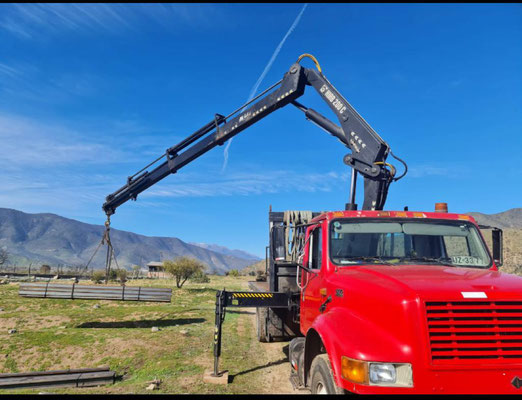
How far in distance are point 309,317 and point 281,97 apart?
7.46 m

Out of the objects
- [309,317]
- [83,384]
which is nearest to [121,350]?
[83,384]

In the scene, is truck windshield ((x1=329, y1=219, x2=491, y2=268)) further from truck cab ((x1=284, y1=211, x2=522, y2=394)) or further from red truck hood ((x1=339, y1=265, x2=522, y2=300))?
red truck hood ((x1=339, y1=265, x2=522, y2=300))

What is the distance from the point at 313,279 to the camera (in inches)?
209

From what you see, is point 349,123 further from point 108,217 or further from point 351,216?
point 108,217

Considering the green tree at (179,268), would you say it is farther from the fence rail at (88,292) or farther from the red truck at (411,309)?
the red truck at (411,309)

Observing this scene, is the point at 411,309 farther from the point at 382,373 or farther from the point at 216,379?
the point at 216,379

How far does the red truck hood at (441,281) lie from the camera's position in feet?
10.7

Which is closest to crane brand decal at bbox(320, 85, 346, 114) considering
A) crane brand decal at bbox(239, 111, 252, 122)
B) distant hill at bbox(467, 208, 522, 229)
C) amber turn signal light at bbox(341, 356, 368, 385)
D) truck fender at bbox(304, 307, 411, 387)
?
crane brand decal at bbox(239, 111, 252, 122)

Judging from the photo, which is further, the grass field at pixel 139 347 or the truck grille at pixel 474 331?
the grass field at pixel 139 347

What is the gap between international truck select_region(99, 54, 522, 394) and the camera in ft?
10.1

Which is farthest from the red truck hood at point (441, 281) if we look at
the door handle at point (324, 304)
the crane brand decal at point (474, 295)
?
the door handle at point (324, 304)

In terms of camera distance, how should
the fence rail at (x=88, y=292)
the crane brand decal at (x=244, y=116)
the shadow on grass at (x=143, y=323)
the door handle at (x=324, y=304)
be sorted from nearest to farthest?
the door handle at (x=324, y=304) → the crane brand decal at (x=244, y=116) → the shadow on grass at (x=143, y=323) → the fence rail at (x=88, y=292)

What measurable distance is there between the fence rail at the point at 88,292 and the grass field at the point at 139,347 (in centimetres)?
79

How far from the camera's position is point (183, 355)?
9195 millimetres
